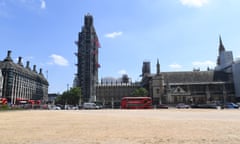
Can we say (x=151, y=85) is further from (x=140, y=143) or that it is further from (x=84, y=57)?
(x=140, y=143)

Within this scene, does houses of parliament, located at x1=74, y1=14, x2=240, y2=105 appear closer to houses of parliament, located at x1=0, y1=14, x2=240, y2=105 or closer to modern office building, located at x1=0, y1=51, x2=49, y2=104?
houses of parliament, located at x1=0, y1=14, x2=240, y2=105

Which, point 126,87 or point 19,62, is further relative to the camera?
point 126,87

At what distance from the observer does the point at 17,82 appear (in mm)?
109250

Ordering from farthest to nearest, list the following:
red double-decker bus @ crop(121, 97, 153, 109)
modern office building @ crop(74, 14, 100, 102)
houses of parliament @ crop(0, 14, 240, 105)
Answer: modern office building @ crop(74, 14, 100, 102)
houses of parliament @ crop(0, 14, 240, 105)
red double-decker bus @ crop(121, 97, 153, 109)

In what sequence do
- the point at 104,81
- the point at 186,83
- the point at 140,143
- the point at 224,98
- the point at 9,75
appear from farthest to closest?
the point at 104,81 < the point at 186,83 < the point at 224,98 < the point at 9,75 < the point at 140,143

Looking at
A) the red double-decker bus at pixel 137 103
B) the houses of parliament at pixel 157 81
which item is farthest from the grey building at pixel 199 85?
the red double-decker bus at pixel 137 103

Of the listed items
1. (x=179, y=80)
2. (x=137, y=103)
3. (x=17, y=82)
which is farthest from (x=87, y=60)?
(x=137, y=103)

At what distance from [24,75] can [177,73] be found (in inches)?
3512

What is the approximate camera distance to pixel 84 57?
5384 inches

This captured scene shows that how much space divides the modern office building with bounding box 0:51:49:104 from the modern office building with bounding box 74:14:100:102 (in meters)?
26.3

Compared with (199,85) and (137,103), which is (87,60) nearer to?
(199,85)

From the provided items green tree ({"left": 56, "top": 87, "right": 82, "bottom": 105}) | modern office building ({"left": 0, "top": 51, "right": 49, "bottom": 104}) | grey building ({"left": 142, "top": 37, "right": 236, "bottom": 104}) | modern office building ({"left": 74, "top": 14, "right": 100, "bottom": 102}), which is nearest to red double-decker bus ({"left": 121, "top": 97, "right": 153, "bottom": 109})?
green tree ({"left": 56, "top": 87, "right": 82, "bottom": 105})

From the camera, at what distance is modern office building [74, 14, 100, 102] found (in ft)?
440

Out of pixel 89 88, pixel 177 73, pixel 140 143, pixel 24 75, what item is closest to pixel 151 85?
pixel 177 73
